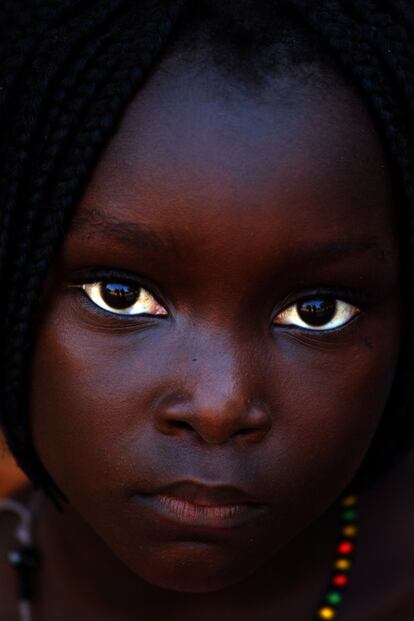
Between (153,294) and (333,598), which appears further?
(333,598)

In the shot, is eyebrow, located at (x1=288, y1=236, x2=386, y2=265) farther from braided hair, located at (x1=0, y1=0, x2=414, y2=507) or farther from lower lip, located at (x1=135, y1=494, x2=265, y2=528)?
lower lip, located at (x1=135, y1=494, x2=265, y2=528)

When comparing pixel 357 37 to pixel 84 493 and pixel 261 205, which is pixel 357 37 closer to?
pixel 261 205

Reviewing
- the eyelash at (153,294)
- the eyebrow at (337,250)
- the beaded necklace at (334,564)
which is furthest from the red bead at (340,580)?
the eyebrow at (337,250)

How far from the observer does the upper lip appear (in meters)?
1.38

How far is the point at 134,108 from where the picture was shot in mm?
1411

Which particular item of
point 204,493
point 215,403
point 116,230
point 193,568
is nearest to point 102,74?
point 116,230

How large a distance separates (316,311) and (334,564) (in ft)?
2.07

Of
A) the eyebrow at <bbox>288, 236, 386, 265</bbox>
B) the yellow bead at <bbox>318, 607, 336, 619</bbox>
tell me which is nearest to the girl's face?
the eyebrow at <bbox>288, 236, 386, 265</bbox>

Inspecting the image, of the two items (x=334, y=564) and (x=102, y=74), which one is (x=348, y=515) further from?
(x=102, y=74)

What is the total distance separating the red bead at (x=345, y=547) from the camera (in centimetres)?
190

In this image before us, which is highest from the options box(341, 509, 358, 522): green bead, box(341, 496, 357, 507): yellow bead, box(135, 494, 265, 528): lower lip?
box(341, 496, 357, 507): yellow bead

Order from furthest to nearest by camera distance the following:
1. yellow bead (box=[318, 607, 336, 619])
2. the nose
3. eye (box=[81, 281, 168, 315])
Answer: yellow bead (box=[318, 607, 336, 619]) < eye (box=[81, 281, 168, 315]) < the nose

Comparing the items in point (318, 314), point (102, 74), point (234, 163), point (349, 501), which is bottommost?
point (349, 501)

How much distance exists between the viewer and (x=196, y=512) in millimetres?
1424
